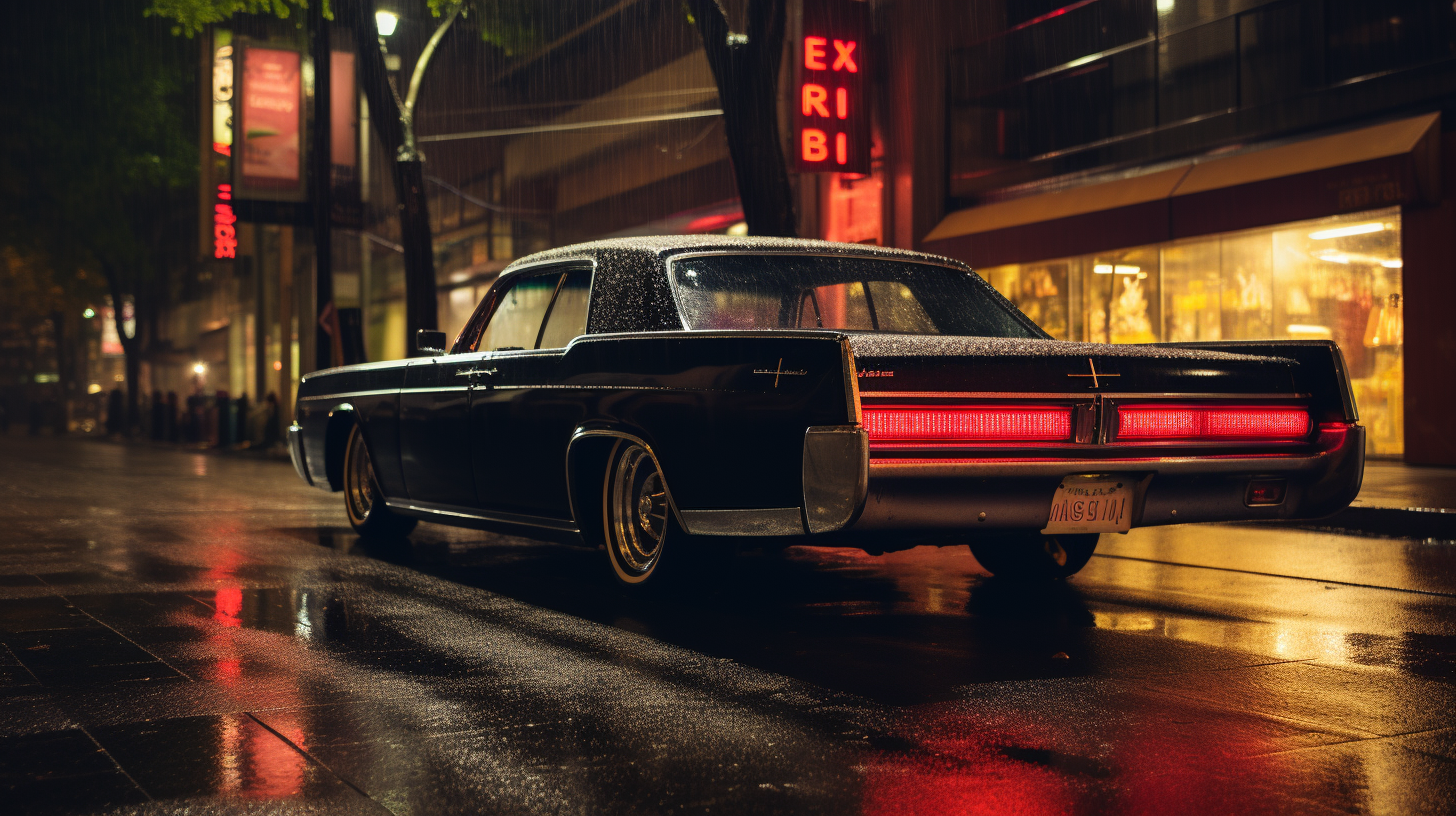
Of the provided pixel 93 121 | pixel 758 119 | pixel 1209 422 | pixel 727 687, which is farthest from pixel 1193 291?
pixel 93 121

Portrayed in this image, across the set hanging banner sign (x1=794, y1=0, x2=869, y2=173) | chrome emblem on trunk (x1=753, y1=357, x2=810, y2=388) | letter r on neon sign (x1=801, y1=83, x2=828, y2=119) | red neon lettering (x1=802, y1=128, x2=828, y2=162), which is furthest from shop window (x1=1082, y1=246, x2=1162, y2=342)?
chrome emblem on trunk (x1=753, y1=357, x2=810, y2=388)

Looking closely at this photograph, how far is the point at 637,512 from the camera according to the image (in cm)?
662

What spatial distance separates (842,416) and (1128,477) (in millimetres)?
1257

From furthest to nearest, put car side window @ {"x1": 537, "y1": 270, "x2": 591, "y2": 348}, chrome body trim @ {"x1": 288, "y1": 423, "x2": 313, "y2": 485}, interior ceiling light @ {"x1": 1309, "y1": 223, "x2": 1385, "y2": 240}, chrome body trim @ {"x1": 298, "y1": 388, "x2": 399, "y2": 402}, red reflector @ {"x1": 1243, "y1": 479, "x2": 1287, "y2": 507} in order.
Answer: interior ceiling light @ {"x1": 1309, "y1": 223, "x2": 1385, "y2": 240} < chrome body trim @ {"x1": 288, "y1": 423, "x2": 313, "y2": 485} < chrome body trim @ {"x1": 298, "y1": 388, "x2": 399, "y2": 402} < car side window @ {"x1": 537, "y1": 270, "x2": 591, "y2": 348} < red reflector @ {"x1": 1243, "y1": 479, "x2": 1287, "y2": 507}

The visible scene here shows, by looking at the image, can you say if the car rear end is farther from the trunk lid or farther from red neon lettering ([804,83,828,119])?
red neon lettering ([804,83,828,119])

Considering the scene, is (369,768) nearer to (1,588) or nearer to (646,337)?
(646,337)

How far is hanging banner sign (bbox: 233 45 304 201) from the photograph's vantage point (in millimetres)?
26297

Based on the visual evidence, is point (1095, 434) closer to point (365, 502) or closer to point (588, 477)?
point (588, 477)

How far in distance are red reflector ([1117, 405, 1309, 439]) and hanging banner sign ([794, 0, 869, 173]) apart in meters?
13.7

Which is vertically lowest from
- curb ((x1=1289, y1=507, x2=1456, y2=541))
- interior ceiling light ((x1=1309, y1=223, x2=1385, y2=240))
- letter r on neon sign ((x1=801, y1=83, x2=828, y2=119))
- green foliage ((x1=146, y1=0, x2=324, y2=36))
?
curb ((x1=1289, y1=507, x2=1456, y2=541))

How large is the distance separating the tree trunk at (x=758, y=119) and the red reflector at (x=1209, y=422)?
8882mm

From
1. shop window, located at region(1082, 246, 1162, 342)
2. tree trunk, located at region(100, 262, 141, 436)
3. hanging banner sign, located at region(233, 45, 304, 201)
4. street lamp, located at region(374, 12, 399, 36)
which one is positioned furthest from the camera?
tree trunk, located at region(100, 262, 141, 436)

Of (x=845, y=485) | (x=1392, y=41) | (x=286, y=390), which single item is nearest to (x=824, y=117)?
(x=1392, y=41)

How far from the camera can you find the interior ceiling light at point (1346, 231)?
16.3 m
